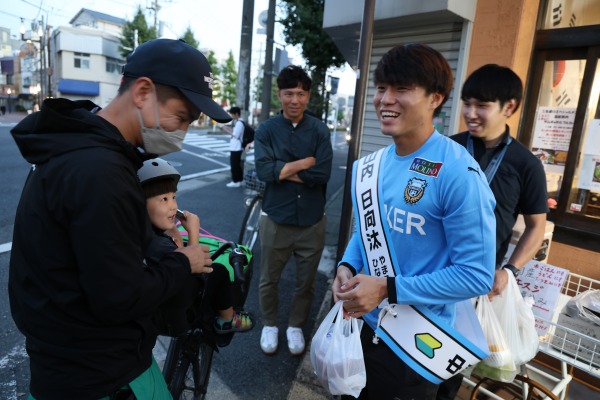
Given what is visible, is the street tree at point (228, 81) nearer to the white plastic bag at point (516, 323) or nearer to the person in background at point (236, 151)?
the person in background at point (236, 151)

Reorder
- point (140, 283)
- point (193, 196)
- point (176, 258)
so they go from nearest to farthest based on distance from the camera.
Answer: point (140, 283) < point (176, 258) < point (193, 196)

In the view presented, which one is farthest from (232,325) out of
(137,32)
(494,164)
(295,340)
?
(137,32)

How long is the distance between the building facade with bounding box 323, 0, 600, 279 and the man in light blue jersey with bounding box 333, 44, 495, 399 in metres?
2.51

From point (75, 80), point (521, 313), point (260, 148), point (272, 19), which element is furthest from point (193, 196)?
point (75, 80)

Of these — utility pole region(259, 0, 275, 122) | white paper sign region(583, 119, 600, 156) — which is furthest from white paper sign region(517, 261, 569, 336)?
utility pole region(259, 0, 275, 122)

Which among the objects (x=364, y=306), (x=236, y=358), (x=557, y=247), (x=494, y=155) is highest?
(x=494, y=155)

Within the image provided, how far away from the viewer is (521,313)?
1.83 metres

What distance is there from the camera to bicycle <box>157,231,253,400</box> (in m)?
1.96

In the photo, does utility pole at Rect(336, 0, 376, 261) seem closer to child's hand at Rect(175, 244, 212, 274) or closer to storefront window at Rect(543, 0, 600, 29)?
child's hand at Rect(175, 244, 212, 274)

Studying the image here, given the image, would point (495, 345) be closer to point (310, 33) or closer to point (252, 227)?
point (252, 227)

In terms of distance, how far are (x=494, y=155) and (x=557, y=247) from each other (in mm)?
1947

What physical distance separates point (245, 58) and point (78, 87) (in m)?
41.1

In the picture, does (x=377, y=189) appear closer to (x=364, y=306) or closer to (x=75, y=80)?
(x=364, y=306)

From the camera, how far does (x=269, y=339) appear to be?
10.7ft
